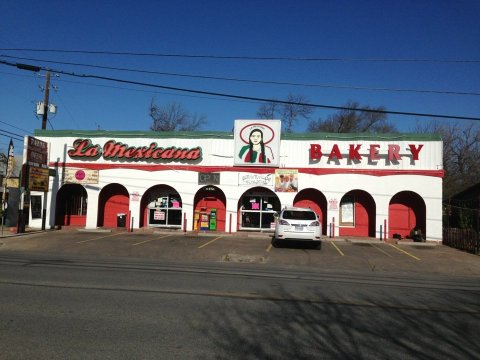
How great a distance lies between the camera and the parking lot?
15.2 metres

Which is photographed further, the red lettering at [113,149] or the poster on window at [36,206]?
the poster on window at [36,206]

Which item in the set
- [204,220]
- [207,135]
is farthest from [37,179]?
[207,135]

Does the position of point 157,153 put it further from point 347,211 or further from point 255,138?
point 347,211

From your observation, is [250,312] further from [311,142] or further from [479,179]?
[479,179]

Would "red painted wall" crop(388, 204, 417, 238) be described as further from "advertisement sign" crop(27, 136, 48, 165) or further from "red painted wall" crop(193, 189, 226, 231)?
"advertisement sign" crop(27, 136, 48, 165)

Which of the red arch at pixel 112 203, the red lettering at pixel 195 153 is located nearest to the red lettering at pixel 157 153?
the red lettering at pixel 195 153

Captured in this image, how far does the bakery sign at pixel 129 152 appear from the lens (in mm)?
25141

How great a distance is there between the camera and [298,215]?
18.0m

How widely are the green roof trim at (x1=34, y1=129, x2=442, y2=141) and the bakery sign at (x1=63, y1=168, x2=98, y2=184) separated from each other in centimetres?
211

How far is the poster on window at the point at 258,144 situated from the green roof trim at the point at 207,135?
60cm

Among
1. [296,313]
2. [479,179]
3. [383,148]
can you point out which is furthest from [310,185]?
[479,179]

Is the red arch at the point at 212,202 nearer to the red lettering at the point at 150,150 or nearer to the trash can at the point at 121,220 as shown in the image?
the red lettering at the point at 150,150

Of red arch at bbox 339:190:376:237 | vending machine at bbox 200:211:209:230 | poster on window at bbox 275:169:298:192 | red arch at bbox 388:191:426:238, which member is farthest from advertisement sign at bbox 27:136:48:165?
red arch at bbox 388:191:426:238

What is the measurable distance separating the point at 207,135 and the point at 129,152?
4.72 meters
